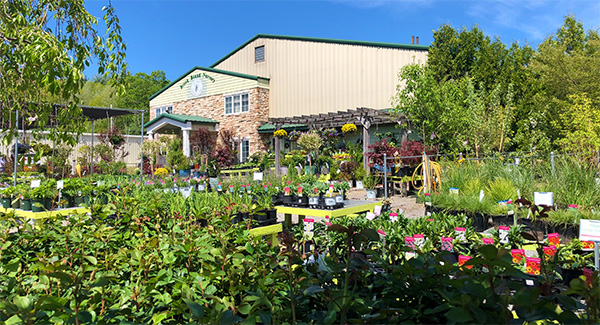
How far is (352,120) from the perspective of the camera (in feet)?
47.6

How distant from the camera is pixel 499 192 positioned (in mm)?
6184

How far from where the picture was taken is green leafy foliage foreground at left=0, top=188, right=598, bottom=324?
934 mm

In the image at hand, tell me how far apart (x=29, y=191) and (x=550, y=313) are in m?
6.59

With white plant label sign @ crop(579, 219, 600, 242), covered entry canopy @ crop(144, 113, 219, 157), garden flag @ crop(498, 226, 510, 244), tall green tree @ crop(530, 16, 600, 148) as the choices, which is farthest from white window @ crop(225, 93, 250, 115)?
white plant label sign @ crop(579, 219, 600, 242)

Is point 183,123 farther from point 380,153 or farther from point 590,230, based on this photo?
point 590,230

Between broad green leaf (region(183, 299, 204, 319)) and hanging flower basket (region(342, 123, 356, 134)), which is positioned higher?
hanging flower basket (region(342, 123, 356, 134))

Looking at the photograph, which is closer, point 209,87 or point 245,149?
point 245,149

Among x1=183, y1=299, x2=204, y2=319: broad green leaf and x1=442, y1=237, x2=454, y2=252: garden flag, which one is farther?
x1=442, y1=237, x2=454, y2=252: garden flag

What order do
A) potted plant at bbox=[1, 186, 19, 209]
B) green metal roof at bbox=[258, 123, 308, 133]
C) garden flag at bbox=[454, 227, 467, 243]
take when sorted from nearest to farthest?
garden flag at bbox=[454, 227, 467, 243], potted plant at bbox=[1, 186, 19, 209], green metal roof at bbox=[258, 123, 308, 133]

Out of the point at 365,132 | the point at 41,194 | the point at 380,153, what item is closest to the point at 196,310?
the point at 41,194

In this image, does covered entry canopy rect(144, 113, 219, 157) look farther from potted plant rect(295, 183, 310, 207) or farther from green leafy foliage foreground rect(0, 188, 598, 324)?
green leafy foliage foreground rect(0, 188, 598, 324)

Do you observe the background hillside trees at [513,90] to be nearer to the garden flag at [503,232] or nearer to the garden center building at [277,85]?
the garden center building at [277,85]

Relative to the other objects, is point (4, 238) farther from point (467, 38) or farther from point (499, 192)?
point (467, 38)

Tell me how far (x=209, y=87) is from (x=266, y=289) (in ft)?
67.1
